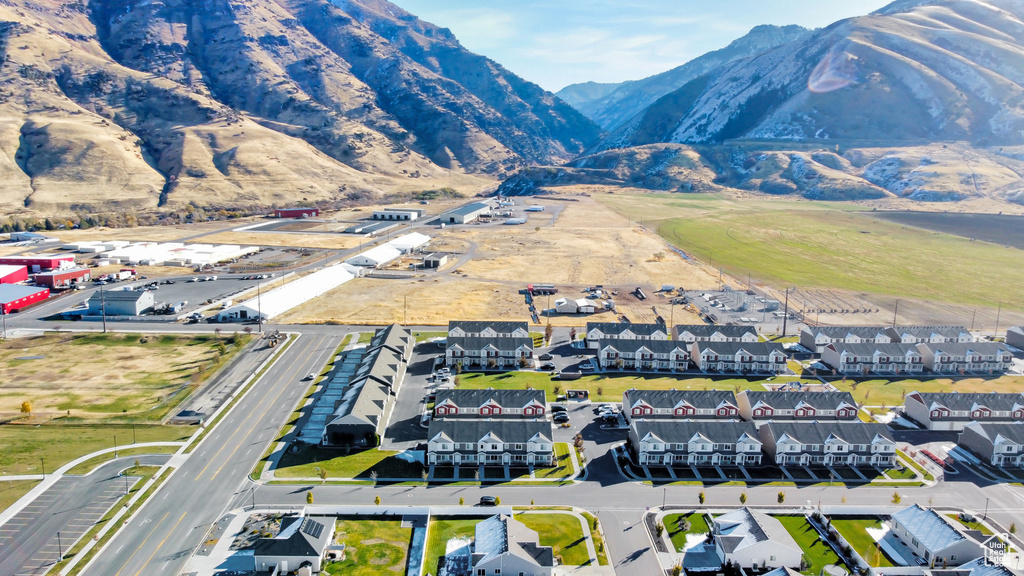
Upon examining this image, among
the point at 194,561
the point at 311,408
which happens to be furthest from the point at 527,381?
the point at 194,561

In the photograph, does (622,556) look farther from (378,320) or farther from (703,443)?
(378,320)

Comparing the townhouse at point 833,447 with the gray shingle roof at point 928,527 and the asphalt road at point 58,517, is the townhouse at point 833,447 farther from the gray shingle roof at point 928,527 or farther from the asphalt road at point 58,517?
the asphalt road at point 58,517

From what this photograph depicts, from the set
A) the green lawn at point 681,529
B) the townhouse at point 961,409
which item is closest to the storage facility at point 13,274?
the green lawn at point 681,529

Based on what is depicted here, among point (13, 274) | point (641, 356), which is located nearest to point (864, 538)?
point (641, 356)

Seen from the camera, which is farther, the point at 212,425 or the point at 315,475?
the point at 212,425

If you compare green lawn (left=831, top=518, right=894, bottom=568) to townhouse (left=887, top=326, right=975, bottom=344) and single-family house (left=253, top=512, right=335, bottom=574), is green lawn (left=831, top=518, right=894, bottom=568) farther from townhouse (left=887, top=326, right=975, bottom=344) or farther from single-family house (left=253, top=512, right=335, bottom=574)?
townhouse (left=887, top=326, right=975, bottom=344)

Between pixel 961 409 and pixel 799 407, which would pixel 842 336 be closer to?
pixel 961 409

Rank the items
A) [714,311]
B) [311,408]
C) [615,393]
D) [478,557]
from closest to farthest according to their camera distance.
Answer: [478,557] → [311,408] → [615,393] → [714,311]
